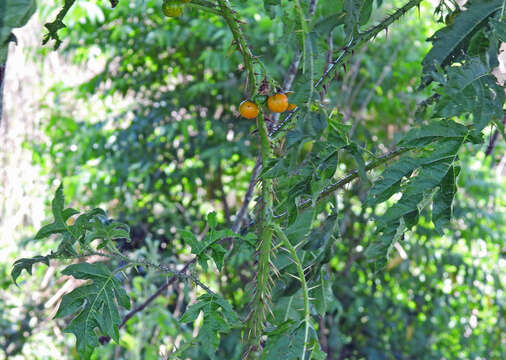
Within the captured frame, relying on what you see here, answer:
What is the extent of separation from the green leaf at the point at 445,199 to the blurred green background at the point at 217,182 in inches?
69.3

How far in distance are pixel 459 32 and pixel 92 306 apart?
1.95 feet

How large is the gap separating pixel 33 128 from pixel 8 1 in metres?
3.65

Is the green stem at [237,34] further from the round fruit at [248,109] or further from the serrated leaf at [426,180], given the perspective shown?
the serrated leaf at [426,180]

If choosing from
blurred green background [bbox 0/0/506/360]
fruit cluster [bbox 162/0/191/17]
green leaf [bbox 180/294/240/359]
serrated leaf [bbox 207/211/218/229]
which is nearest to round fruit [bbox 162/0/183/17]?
fruit cluster [bbox 162/0/191/17]

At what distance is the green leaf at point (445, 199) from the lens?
0.57 m

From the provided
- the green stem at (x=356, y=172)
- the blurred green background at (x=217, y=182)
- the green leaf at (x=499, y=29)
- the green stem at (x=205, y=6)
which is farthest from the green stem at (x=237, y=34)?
the blurred green background at (x=217, y=182)

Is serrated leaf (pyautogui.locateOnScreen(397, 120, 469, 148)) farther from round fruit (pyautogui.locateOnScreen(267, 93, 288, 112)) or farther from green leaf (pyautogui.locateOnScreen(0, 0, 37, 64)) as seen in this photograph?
green leaf (pyautogui.locateOnScreen(0, 0, 37, 64))

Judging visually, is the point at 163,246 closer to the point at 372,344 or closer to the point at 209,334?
the point at 372,344

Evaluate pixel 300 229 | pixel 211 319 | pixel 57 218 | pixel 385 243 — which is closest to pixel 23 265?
pixel 57 218

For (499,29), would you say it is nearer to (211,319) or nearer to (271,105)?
(271,105)

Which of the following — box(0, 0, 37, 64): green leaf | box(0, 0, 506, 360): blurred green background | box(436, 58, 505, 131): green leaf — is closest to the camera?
box(0, 0, 37, 64): green leaf

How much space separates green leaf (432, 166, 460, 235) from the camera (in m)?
0.57

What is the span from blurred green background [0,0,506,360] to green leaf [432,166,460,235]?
1.76 m

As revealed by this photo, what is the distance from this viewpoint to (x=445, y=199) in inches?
22.6
